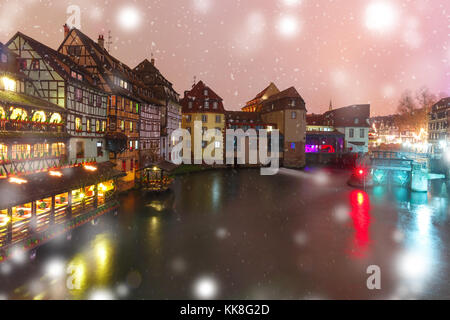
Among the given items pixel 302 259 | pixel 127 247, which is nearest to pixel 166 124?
pixel 127 247

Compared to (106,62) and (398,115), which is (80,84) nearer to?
Answer: (106,62)

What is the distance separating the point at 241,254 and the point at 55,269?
9520 millimetres

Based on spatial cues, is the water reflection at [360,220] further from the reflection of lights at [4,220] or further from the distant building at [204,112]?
the distant building at [204,112]

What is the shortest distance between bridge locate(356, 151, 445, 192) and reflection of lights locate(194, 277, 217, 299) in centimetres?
3623

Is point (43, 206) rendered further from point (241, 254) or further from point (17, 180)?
point (241, 254)

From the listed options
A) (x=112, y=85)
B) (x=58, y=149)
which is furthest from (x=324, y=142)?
(x=58, y=149)

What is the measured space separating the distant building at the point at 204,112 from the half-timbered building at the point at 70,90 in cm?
3173

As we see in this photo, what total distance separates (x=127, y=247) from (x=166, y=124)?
3545 cm

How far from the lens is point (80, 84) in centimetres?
Answer: 2700

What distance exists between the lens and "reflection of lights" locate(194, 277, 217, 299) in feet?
41.2

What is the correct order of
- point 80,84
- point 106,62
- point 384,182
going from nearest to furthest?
1. point 80,84
2. point 106,62
3. point 384,182

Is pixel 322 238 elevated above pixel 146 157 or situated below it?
below

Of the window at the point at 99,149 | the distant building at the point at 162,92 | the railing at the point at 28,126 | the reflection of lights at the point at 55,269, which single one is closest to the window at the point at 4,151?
the railing at the point at 28,126

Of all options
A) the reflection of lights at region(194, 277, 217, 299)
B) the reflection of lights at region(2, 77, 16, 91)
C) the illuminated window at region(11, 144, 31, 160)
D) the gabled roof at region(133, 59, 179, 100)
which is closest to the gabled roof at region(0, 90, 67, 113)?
the reflection of lights at region(2, 77, 16, 91)
